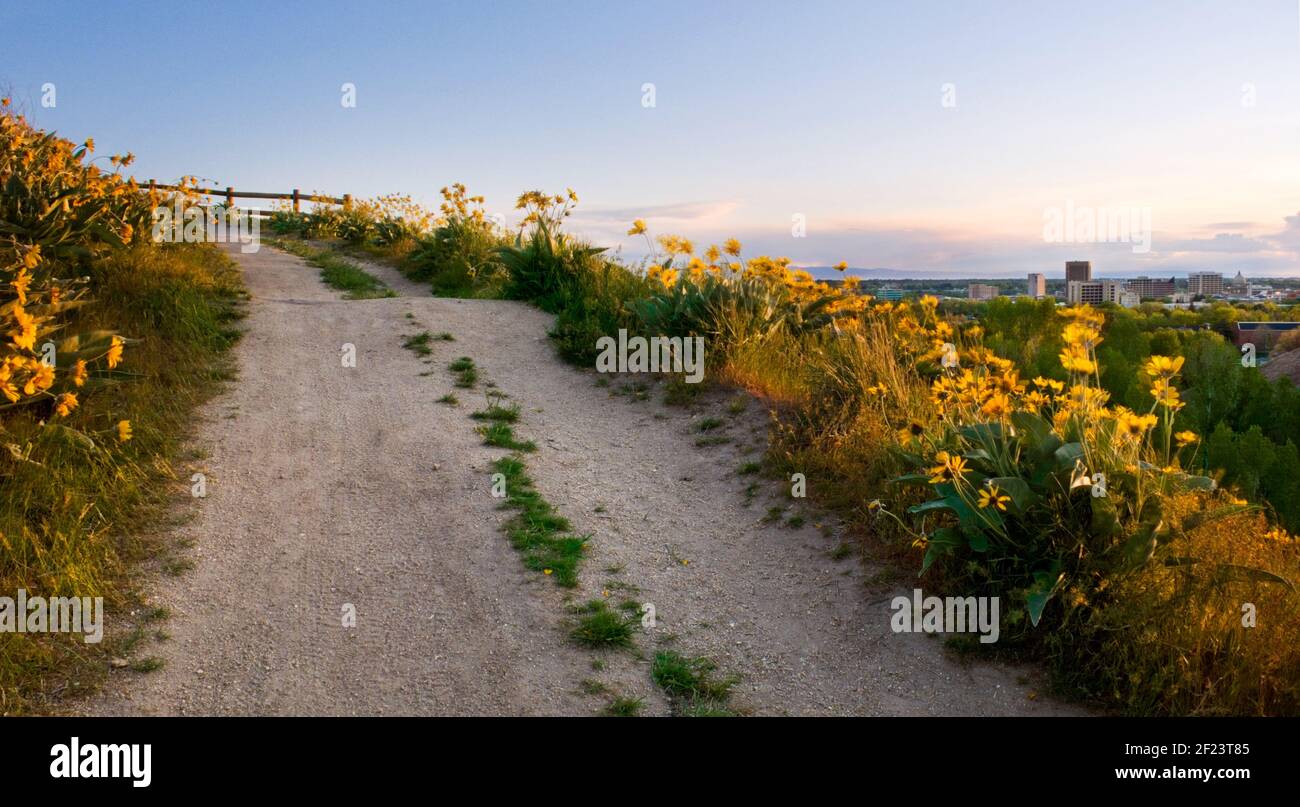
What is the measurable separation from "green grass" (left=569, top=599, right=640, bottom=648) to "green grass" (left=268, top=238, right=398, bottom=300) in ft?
31.2

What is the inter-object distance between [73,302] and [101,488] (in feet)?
6.62

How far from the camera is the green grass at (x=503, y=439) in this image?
714 centimetres

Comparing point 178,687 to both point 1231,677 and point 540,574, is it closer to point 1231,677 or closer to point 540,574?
point 540,574

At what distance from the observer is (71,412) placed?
6.09 metres

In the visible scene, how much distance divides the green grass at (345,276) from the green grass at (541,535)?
7.80 metres

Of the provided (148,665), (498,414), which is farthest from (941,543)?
(498,414)

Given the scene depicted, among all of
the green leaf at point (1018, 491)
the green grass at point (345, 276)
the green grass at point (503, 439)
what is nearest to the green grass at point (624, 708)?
the green leaf at point (1018, 491)

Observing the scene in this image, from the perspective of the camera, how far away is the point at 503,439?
722 cm

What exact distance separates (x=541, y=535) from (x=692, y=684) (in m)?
1.74

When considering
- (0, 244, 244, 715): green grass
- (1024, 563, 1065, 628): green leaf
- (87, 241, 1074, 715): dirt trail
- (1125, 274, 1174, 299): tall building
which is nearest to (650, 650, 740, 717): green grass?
(87, 241, 1074, 715): dirt trail

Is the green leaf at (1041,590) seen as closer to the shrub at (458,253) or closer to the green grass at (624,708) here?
the green grass at (624,708)

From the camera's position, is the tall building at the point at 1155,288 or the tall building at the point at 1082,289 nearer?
the tall building at the point at 1082,289

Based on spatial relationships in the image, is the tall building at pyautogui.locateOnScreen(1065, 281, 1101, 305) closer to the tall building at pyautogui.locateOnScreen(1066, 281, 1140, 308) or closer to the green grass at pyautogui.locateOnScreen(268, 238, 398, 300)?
the tall building at pyautogui.locateOnScreen(1066, 281, 1140, 308)

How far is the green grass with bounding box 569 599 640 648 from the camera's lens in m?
4.50
